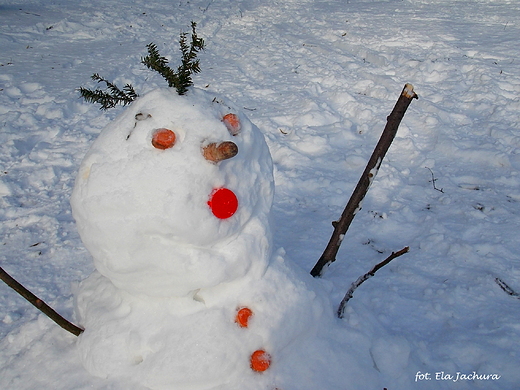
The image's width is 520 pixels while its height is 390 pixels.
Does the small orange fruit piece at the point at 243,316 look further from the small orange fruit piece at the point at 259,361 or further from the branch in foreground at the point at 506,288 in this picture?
the branch in foreground at the point at 506,288

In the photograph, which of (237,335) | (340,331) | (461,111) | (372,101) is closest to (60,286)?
→ (237,335)

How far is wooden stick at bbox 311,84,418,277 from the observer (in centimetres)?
161

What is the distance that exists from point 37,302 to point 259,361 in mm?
864

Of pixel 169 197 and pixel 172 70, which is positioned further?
pixel 172 70

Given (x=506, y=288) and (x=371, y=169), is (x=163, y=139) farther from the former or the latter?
(x=506, y=288)

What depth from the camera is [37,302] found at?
4.99 feet

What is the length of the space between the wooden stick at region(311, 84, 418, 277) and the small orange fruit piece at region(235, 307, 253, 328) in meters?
0.60

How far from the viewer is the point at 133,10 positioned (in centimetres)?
836

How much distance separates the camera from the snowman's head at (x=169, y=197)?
1.34m

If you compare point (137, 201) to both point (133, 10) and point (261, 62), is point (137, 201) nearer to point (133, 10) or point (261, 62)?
point (261, 62)

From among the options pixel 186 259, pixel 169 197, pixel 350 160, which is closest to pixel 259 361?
pixel 186 259

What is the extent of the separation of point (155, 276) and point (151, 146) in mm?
456

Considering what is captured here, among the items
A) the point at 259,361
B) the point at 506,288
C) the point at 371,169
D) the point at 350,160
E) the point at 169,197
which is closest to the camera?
the point at 169,197

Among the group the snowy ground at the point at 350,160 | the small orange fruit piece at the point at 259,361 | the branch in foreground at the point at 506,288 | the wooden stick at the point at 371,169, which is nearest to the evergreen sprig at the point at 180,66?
the wooden stick at the point at 371,169
